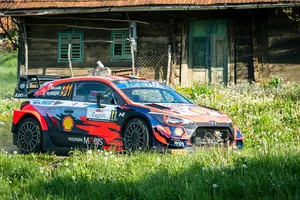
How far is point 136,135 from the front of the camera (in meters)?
10.4

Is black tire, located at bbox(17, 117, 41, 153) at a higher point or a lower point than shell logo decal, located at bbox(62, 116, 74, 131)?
lower

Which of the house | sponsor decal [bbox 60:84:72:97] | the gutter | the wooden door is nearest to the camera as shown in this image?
sponsor decal [bbox 60:84:72:97]

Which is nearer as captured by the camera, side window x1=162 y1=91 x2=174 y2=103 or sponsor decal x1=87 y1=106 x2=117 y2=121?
sponsor decal x1=87 y1=106 x2=117 y2=121

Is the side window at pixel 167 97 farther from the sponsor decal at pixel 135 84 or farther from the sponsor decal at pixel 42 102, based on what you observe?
the sponsor decal at pixel 42 102

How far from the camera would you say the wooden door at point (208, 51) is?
72.8 ft

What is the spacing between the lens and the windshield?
37.3ft

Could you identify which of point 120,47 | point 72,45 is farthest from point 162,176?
point 72,45

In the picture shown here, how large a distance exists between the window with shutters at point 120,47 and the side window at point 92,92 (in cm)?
1183

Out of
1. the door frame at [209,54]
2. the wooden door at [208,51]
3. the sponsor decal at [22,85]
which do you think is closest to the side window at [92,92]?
the sponsor decal at [22,85]

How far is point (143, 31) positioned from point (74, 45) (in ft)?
9.82

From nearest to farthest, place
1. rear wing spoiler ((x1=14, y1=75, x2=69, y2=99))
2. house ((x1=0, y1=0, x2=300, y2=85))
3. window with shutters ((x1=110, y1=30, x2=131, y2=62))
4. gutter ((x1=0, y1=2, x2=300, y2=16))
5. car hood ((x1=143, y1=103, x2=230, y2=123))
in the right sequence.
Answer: car hood ((x1=143, y1=103, x2=230, y2=123)), rear wing spoiler ((x1=14, y1=75, x2=69, y2=99)), gutter ((x1=0, y1=2, x2=300, y2=16)), house ((x1=0, y1=0, x2=300, y2=85)), window with shutters ((x1=110, y1=30, x2=131, y2=62))

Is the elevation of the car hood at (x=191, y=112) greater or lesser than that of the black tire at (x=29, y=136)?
greater

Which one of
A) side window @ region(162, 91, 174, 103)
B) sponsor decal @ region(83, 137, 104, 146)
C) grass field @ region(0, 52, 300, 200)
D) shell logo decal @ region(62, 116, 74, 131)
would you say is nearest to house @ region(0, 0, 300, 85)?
side window @ region(162, 91, 174, 103)

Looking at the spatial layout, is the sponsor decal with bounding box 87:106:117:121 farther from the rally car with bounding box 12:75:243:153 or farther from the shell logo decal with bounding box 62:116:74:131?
the shell logo decal with bounding box 62:116:74:131
